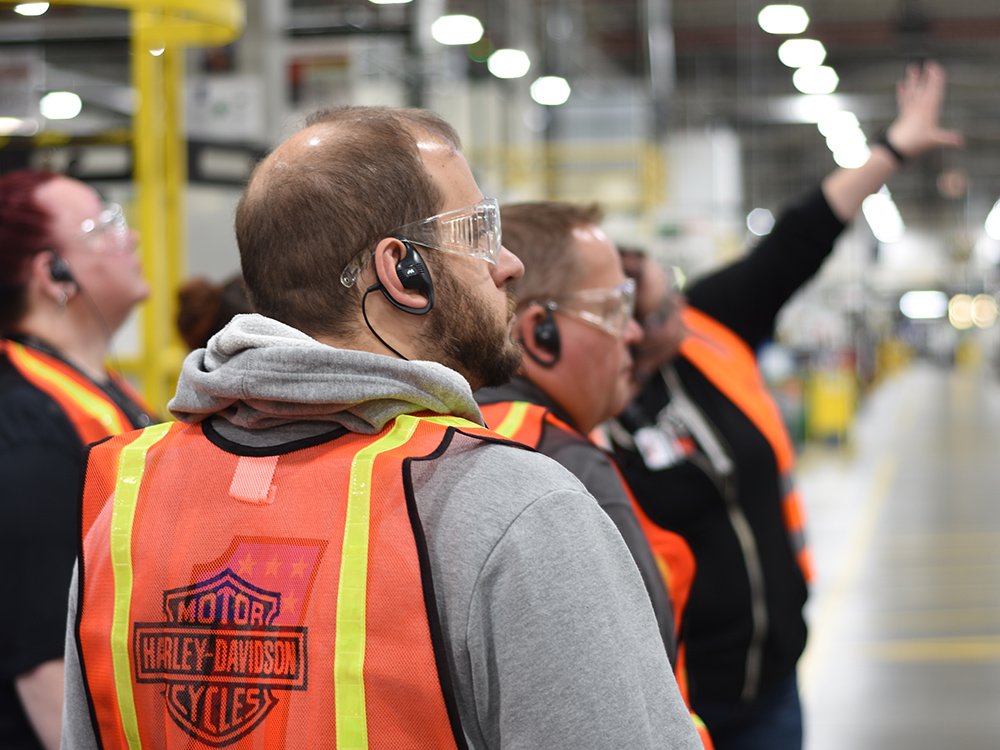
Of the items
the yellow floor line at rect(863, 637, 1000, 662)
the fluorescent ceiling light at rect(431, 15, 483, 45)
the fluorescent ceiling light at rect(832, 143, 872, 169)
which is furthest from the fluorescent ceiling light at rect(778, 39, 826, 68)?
the yellow floor line at rect(863, 637, 1000, 662)

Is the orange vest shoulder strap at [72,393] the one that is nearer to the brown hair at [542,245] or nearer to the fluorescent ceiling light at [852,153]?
the brown hair at [542,245]

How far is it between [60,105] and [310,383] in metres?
5.79

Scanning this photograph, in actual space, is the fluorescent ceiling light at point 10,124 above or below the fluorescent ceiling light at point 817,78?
below

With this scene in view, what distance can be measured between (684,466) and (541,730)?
174 centimetres

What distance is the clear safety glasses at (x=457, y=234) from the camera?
130 centimetres

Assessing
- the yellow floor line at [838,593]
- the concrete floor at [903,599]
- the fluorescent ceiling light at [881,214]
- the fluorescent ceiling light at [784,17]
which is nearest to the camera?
the concrete floor at [903,599]

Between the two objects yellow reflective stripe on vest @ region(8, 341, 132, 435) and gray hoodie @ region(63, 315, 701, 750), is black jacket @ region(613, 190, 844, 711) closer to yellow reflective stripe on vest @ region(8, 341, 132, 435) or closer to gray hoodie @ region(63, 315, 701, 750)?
yellow reflective stripe on vest @ region(8, 341, 132, 435)

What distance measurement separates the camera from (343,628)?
3.89 feet

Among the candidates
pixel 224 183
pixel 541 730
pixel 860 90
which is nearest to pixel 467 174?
pixel 541 730

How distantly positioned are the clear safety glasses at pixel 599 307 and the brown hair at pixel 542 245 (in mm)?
20

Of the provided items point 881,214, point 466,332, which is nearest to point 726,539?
point 466,332

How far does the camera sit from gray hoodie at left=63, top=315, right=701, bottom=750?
1.14 m

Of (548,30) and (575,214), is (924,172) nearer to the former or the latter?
(548,30)

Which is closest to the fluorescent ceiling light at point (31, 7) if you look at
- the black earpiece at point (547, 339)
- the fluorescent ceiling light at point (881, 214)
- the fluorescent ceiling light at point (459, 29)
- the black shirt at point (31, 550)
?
the black shirt at point (31, 550)
